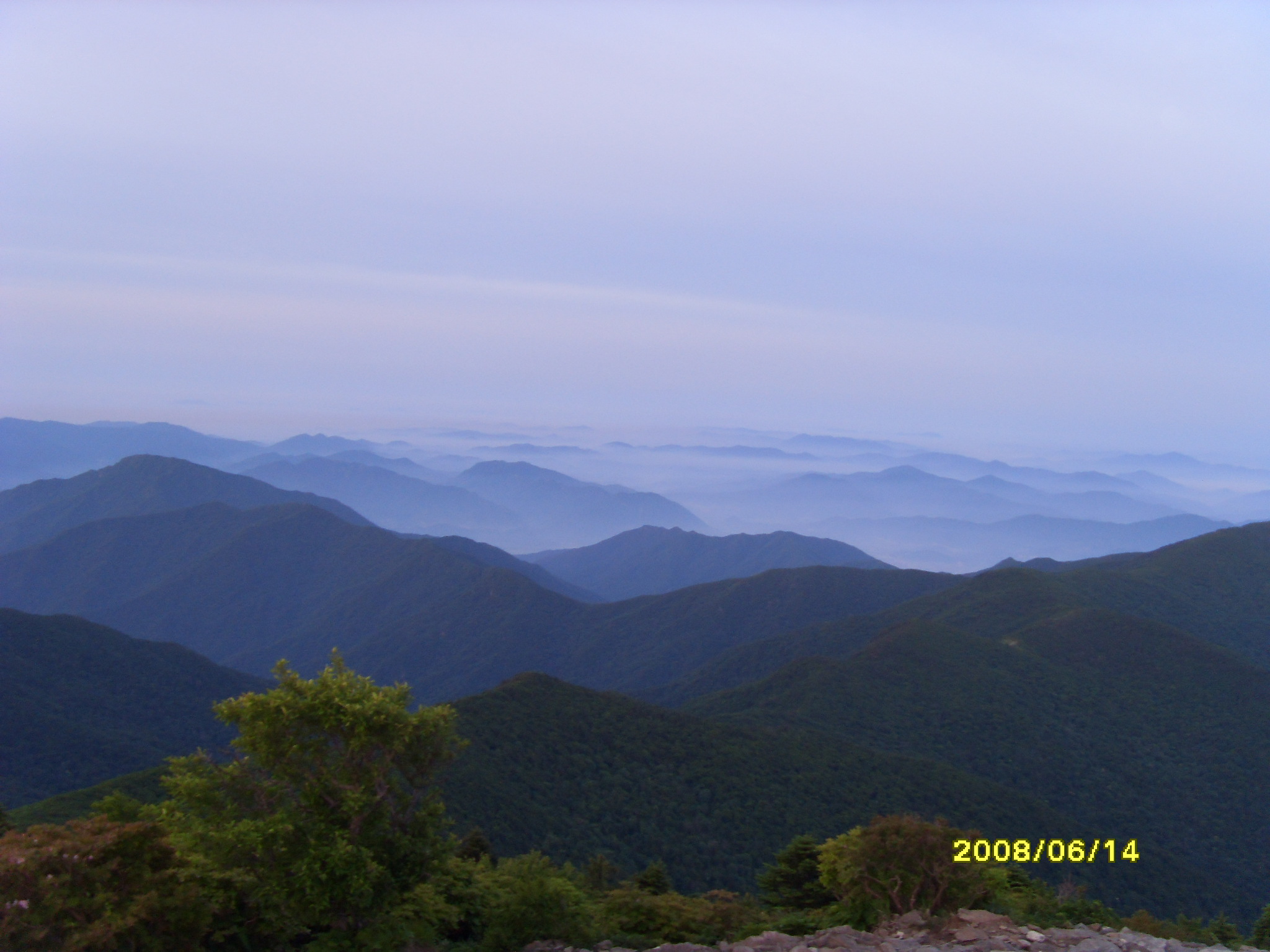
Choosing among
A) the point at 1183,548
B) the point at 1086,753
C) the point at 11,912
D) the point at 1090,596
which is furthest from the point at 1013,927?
the point at 1183,548

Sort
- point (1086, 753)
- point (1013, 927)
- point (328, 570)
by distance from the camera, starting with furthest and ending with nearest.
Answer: point (328, 570)
point (1086, 753)
point (1013, 927)

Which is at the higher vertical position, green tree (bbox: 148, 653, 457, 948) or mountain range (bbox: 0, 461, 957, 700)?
green tree (bbox: 148, 653, 457, 948)

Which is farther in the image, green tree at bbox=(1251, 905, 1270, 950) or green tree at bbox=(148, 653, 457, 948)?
green tree at bbox=(1251, 905, 1270, 950)

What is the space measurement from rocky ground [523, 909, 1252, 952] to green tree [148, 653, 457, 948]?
334 cm

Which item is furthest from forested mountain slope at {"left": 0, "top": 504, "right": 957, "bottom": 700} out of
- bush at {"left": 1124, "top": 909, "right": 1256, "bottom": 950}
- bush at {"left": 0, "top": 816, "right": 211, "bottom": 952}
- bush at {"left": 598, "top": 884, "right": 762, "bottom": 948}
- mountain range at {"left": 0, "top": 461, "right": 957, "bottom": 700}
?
bush at {"left": 0, "top": 816, "right": 211, "bottom": 952}

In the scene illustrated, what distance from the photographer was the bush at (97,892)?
42.3ft

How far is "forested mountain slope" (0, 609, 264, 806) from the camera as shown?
63656 mm

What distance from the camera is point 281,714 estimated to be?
15.4m

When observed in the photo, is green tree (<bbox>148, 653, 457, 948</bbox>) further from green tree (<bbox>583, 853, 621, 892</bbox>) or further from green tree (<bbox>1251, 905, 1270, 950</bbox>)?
green tree (<bbox>1251, 905, 1270, 950</bbox>)

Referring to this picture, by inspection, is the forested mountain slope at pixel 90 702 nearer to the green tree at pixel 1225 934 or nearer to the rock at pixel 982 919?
the rock at pixel 982 919

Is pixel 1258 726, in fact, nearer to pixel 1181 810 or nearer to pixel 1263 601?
pixel 1181 810

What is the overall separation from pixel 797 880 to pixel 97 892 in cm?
1815

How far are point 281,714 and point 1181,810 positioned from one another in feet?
190

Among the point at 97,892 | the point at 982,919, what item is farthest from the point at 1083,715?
the point at 97,892
